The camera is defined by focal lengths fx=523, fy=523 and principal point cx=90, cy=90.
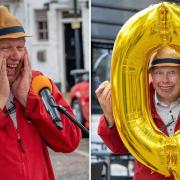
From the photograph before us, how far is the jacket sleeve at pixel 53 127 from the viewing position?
73.5 inches

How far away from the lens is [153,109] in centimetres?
216

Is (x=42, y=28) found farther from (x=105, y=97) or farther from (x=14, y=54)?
(x=14, y=54)

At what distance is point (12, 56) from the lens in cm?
188

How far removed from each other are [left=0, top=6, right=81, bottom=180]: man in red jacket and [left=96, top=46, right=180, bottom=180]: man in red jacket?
8.0 inches

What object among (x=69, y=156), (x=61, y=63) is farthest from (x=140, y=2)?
(x=61, y=63)

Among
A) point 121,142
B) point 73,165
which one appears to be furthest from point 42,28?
point 121,142

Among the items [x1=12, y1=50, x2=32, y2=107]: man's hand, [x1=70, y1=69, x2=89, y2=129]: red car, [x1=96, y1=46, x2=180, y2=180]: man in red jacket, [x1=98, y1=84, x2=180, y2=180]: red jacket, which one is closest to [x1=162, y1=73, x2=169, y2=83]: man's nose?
[x1=96, y1=46, x2=180, y2=180]: man in red jacket

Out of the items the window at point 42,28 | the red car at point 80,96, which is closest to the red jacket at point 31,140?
the red car at point 80,96

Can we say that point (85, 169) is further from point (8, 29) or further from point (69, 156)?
point (8, 29)

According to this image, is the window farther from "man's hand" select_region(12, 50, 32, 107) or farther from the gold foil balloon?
"man's hand" select_region(12, 50, 32, 107)

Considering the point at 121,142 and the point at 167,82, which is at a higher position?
the point at 167,82

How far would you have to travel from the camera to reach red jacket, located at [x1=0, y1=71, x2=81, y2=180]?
185 centimetres

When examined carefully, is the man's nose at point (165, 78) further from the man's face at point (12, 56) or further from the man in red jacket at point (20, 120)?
the man's face at point (12, 56)

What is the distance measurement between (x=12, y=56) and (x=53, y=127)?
0.30m
